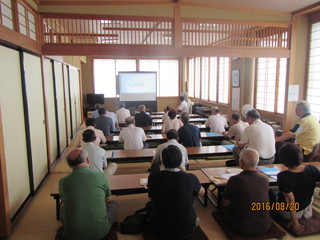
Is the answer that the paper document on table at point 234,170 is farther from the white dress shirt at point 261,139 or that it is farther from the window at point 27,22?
the window at point 27,22

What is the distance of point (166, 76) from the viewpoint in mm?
12562

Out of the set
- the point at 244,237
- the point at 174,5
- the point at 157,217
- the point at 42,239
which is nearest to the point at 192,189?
the point at 157,217

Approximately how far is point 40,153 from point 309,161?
13.7ft

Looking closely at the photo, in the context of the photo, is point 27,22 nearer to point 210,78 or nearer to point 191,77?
point 210,78

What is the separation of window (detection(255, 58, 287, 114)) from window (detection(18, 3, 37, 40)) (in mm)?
5139

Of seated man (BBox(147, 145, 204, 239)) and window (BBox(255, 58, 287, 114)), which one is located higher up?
window (BBox(255, 58, 287, 114))

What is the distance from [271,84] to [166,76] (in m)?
6.83

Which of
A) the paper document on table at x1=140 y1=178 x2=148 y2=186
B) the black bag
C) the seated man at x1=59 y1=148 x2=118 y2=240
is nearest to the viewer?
the seated man at x1=59 y1=148 x2=118 y2=240

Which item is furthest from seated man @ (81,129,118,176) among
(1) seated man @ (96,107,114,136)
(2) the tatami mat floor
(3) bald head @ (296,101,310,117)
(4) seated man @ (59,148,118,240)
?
(3) bald head @ (296,101,310,117)

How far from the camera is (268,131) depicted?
11.3 ft

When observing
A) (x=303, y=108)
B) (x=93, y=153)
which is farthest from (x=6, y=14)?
(x=303, y=108)

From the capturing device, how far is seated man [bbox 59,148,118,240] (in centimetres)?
211

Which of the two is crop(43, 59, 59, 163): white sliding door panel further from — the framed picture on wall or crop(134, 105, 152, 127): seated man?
the framed picture on wall
